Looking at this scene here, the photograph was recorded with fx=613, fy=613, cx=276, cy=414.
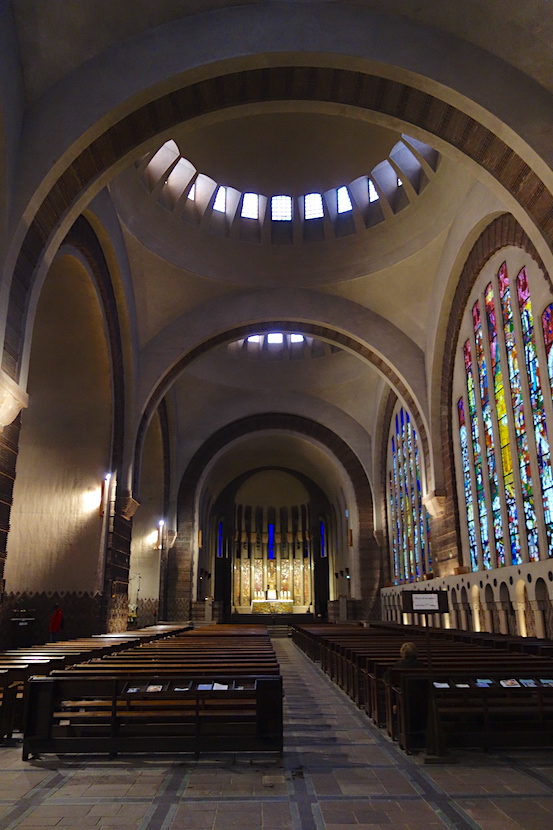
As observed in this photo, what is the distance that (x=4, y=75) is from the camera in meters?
7.97

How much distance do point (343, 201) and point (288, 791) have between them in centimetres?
1610

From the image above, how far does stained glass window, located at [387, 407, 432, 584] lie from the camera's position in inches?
762

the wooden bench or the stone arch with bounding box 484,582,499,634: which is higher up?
the stone arch with bounding box 484,582,499,634

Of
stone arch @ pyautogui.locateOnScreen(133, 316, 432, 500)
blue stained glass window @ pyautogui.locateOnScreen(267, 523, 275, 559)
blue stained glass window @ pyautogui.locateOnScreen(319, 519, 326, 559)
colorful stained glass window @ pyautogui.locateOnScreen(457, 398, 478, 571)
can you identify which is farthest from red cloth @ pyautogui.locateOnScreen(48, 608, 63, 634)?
blue stained glass window @ pyautogui.locateOnScreen(267, 523, 275, 559)

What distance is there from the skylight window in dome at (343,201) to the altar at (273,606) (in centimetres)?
2305

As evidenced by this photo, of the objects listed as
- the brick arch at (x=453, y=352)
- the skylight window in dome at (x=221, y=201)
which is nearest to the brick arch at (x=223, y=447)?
the brick arch at (x=453, y=352)

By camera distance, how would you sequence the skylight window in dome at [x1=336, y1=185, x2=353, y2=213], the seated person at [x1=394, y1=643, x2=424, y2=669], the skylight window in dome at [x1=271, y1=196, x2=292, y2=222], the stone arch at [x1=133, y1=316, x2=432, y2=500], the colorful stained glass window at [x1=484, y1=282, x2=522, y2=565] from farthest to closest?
the skylight window in dome at [x1=271, y1=196, x2=292, y2=222] → the skylight window in dome at [x1=336, y1=185, x2=353, y2=213] → the stone arch at [x1=133, y1=316, x2=432, y2=500] → the colorful stained glass window at [x1=484, y1=282, x2=522, y2=565] → the seated person at [x1=394, y1=643, x2=424, y2=669]

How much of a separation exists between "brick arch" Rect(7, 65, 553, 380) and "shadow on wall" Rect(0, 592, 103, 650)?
707 centimetres

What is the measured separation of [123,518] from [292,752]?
1138 centimetres

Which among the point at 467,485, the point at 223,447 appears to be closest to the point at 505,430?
the point at 467,485

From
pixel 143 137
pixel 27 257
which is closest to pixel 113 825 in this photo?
pixel 27 257

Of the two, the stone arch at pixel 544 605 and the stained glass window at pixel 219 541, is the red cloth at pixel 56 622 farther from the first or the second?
the stained glass window at pixel 219 541

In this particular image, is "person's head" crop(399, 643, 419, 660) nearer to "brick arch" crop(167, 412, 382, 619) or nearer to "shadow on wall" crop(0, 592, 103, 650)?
"shadow on wall" crop(0, 592, 103, 650)

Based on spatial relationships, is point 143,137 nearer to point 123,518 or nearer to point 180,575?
point 123,518
